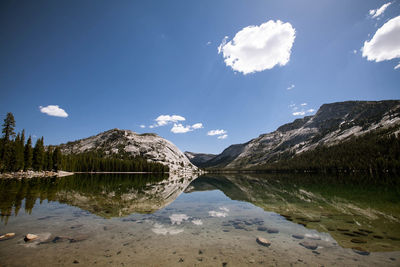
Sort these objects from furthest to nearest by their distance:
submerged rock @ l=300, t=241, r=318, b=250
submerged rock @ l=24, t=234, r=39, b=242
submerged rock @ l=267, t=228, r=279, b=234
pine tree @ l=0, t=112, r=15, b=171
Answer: pine tree @ l=0, t=112, r=15, b=171 < submerged rock @ l=267, t=228, r=279, b=234 < submerged rock @ l=24, t=234, r=39, b=242 < submerged rock @ l=300, t=241, r=318, b=250

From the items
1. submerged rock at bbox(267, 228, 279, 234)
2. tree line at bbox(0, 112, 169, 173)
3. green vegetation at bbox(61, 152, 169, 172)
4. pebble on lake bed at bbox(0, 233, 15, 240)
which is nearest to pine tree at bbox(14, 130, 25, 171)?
tree line at bbox(0, 112, 169, 173)

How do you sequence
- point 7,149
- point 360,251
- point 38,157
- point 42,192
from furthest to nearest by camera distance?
point 38,157 → point 7,149 → point 42,192 → point 360,251

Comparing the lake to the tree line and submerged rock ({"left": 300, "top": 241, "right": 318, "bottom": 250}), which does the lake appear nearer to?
submerged rock ({"left": 300, "top": 241, "right": 318, "bottom": 250})

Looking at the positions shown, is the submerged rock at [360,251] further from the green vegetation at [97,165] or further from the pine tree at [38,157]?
the green vegetation at [97,165]

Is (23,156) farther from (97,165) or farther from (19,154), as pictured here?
(97,165)

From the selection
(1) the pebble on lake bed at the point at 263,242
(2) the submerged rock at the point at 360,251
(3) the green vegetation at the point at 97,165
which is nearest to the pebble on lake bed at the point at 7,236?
(1) the pebble on lake bed at the point at 263,242

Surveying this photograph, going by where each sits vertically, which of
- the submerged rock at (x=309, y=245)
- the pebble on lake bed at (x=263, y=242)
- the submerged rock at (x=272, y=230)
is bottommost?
the submerged rock at (x=272, y=230)

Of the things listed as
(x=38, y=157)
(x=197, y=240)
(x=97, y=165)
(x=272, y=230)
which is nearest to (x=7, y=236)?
(x=197, y=240)

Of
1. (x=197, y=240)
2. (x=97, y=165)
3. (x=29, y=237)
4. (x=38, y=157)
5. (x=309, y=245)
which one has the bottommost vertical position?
(x=309, y=245)

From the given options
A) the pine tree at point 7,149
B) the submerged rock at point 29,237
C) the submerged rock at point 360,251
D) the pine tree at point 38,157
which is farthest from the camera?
the pine tree at point 38,157

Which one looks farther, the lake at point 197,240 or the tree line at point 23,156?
the tree line at point 23,156

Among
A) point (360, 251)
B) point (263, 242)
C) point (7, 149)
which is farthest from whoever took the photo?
point (7, 149)

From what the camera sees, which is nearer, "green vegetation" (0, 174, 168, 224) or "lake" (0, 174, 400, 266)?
"lake" (0, 174, 400, 266)

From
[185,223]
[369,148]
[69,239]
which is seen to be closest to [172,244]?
[185,223]
